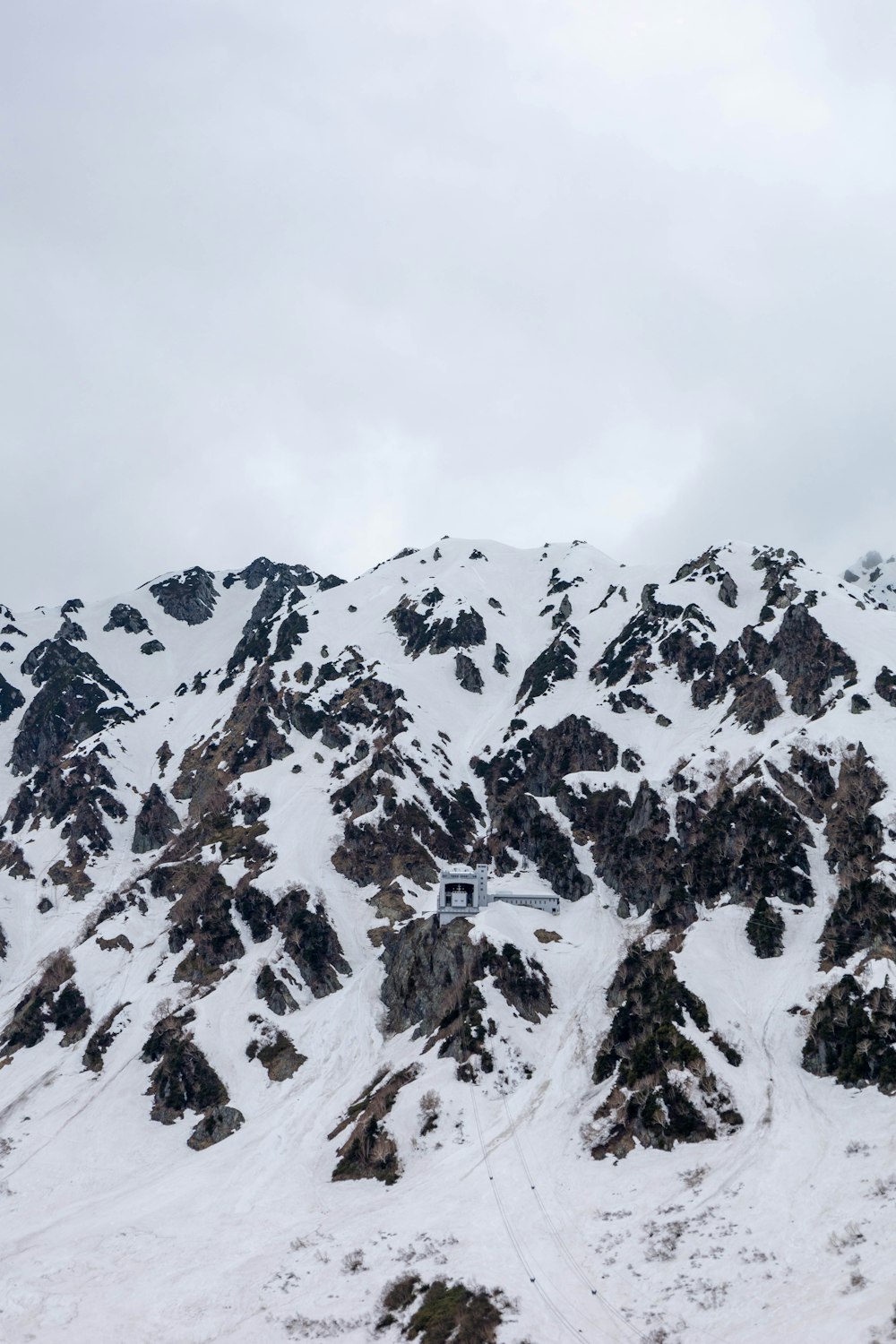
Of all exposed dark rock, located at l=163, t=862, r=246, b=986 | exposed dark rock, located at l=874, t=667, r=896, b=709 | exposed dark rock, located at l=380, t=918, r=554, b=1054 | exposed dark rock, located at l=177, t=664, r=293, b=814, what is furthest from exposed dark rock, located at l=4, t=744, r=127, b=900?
exposed dark rock, located at l=874, t=667, r=896, b=709

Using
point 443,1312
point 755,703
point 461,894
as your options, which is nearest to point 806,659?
point 755,703

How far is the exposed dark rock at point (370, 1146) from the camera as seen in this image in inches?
2562

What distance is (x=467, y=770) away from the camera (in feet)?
519

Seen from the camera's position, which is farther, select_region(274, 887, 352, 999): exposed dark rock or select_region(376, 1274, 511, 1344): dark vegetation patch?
select_region(274, 887, 352, 999): exposed dark rock

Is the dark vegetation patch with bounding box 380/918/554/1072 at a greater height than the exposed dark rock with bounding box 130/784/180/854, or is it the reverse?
the exposed dark rock with bounding box 130/784/180/854

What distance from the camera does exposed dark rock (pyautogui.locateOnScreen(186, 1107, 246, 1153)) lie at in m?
78.8

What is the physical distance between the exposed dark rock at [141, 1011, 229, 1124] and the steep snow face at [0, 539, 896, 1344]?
1.26 ft

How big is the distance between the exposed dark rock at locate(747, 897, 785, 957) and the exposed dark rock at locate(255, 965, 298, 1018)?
55.9 meters

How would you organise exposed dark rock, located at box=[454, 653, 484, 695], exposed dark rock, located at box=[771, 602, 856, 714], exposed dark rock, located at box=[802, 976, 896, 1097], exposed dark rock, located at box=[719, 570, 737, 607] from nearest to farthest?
1. exposed dark rock, located at box=[802, 976, 896, 1097]
2. exposed dark rock, located at box=[771, 602, 856, 714]
3. exposed dark rock, located at box=[719, 570, 737, 607]
4. exposed dark rock, located at box=[454, 653, 484, 695]

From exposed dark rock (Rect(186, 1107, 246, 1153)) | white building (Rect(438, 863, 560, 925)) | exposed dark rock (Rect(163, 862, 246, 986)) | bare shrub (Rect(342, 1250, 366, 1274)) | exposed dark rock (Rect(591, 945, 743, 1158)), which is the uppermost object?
exposed dark rock (Rect(163, 862, 246, 986))

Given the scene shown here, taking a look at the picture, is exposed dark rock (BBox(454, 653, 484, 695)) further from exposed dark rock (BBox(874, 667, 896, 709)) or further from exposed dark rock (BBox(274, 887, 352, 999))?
exposed dark rock (BBox(874, 667, 896, 709))

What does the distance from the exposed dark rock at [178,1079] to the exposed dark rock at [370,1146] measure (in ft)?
63.3

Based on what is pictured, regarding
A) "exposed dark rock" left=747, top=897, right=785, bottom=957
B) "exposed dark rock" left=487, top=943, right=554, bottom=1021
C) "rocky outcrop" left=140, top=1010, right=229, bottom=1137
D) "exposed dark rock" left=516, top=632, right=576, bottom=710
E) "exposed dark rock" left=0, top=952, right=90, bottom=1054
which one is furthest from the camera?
"exposed dark rock" left=516, top=632, right=576, bottom=710

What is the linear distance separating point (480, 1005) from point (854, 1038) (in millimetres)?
35699
